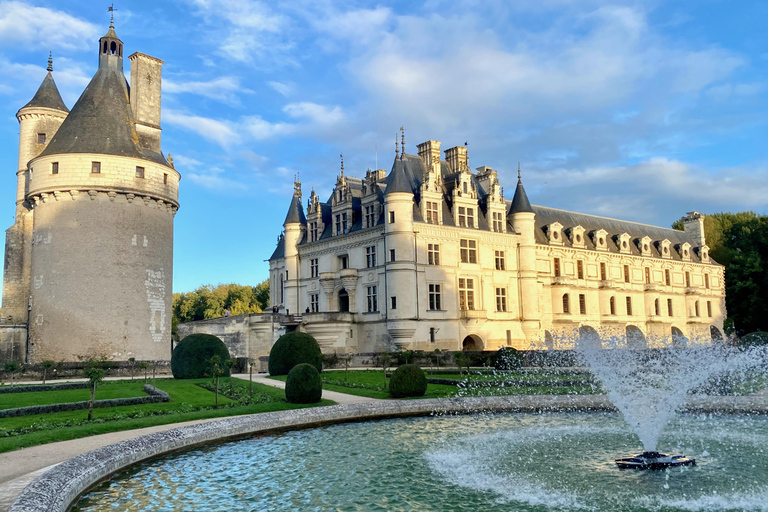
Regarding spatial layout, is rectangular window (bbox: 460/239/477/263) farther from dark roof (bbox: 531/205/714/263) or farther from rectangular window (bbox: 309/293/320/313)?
rectangular window (bbox: 309/293/320/313)

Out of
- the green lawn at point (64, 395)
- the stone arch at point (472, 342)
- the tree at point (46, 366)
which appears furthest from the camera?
the stone arch at point (472, 342)

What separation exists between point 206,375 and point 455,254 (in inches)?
738

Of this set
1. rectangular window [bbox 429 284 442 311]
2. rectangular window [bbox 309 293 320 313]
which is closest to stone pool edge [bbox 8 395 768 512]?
rectangular window [bbox 429 284 442 311]

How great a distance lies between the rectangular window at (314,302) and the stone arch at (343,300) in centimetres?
165

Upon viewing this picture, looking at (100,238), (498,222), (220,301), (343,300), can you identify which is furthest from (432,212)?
(220,301)

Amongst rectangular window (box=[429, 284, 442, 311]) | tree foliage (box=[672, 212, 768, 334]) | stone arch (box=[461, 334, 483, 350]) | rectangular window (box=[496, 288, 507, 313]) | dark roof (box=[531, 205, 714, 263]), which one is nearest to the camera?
rectangular window (box=[429, 284, 442, 311])

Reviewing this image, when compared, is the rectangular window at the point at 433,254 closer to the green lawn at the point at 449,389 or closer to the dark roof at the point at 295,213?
the dark roof at the point at 295,213

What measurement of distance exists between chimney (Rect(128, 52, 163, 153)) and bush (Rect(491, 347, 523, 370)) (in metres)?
23.0

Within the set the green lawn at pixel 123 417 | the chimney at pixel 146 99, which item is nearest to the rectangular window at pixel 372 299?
the chimney at pixel 146 99

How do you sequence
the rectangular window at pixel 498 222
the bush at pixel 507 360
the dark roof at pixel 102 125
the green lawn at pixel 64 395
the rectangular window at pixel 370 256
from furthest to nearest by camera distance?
the rectangular window at pixel 498 222
the rectangular window at pixel 370 256
the dark roof at pixel 102 125
the bush at pixel 507 360
the green lawn at pixel 64 395

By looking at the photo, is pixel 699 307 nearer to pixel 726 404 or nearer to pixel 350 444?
pixel 726 404

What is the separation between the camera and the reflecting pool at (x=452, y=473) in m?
8.93

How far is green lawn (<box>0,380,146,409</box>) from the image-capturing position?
18.1 meters

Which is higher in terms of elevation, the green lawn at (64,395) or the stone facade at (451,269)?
the stone facade at (451,269)
